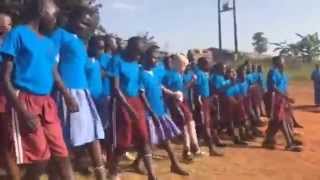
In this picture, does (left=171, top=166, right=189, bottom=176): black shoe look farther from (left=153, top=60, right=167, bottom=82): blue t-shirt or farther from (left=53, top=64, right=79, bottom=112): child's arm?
(left=53, top=64, right=79, bottom=112): child's arm

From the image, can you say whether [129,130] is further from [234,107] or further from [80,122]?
[234,107]

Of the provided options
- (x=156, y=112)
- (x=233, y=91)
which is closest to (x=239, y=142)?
(x=233, y=91)

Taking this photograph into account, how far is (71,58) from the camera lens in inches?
233

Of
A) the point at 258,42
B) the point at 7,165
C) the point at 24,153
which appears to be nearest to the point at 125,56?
the point at 7,165

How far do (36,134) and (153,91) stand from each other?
3.50 m

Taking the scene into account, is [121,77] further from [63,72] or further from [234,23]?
[234,23]

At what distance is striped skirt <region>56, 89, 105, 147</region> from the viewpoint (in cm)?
587

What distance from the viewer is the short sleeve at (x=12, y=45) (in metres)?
4.76

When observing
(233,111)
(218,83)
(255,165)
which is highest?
(218,83)

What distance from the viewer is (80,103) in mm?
5973

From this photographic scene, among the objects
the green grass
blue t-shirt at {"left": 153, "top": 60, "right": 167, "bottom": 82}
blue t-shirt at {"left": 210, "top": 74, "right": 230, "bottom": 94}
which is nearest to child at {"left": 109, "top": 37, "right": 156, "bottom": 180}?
blue t-shirt at {"left": 153, "top": 60, "right": 167, "bottom": 82}

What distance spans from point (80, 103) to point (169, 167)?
126 inches

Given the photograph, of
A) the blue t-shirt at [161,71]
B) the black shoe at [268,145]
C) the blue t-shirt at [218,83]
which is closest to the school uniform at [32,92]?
the blue t-shirt at [161,71]

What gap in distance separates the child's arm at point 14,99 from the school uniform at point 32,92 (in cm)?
5
